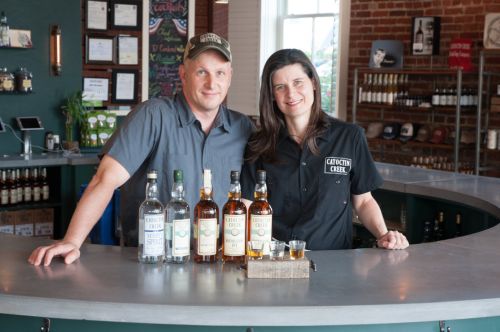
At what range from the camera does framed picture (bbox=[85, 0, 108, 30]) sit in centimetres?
815

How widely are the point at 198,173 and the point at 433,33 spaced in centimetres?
611

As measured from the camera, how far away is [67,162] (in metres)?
6.80

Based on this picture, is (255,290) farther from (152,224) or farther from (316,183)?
(316,183)

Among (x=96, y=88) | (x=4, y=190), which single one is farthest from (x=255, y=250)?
(x=96, y=88)

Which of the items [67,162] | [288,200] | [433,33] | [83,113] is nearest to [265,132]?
[288,200]

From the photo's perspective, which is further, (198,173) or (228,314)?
(198,173)

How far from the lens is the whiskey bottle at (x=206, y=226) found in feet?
8.29

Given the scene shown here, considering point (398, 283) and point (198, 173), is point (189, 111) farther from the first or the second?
point (398, 283)

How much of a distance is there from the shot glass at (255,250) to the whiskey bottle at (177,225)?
208mm

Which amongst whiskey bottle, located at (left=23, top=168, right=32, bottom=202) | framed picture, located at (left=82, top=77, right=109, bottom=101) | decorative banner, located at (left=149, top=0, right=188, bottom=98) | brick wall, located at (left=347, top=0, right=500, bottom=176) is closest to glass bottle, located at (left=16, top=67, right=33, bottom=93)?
whiskey bottle, located at (left=23, top=168, right=32, bottom=202)

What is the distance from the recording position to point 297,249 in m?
2.45

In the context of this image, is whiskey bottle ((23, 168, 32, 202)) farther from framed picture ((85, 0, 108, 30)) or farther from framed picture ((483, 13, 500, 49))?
framed picture ((483, 13, 500, 49))

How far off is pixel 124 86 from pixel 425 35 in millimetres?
3253

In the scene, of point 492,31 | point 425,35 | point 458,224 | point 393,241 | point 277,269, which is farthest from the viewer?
point 425,35
